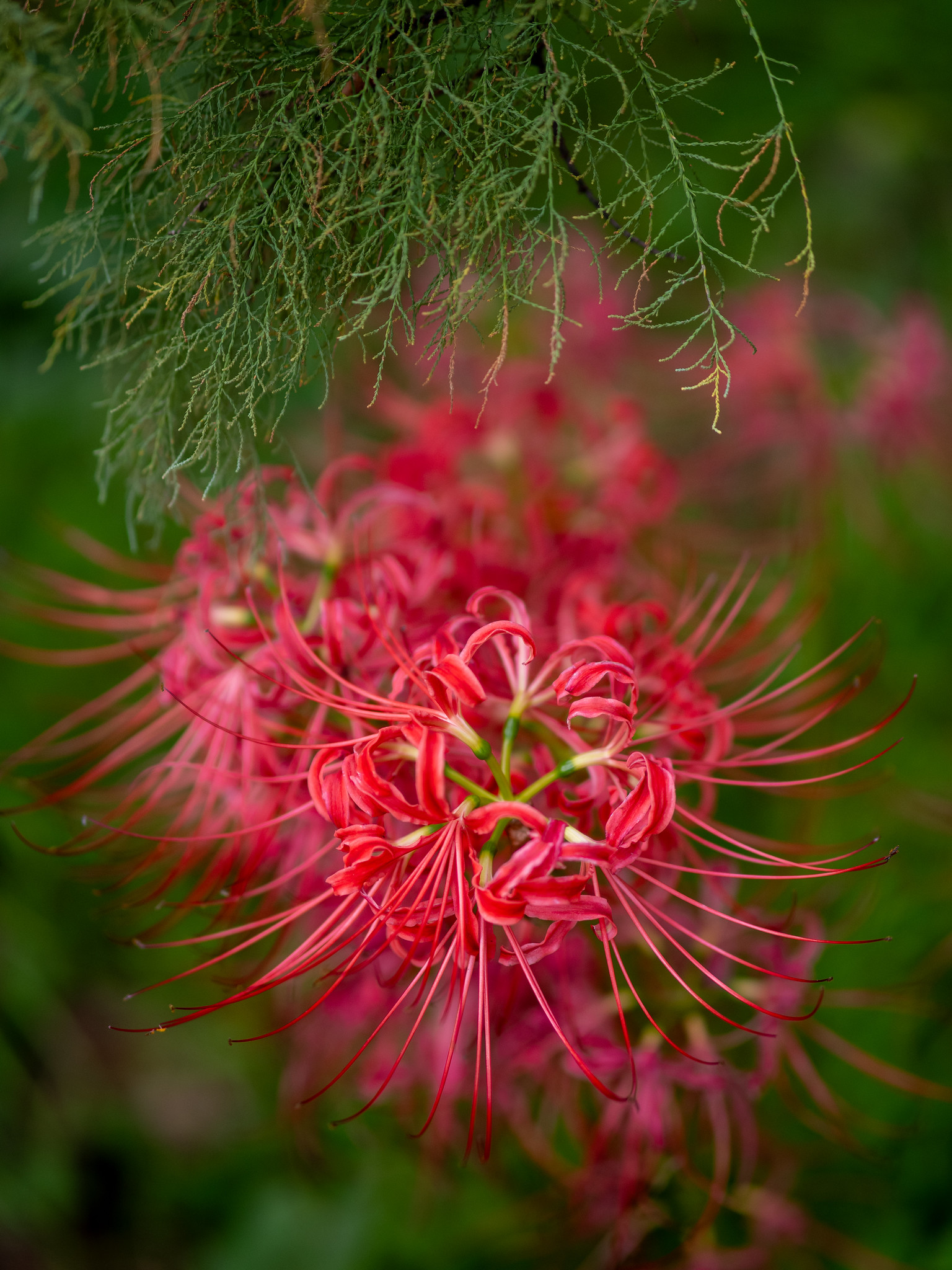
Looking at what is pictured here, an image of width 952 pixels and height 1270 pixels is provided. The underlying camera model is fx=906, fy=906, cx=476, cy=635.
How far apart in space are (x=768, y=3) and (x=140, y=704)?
1.23m

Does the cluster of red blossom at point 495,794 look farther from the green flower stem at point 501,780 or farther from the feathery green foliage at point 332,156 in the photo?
the feathery green foliage at point 332,156

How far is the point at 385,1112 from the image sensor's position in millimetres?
1002

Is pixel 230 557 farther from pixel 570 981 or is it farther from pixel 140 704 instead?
pixel 570 981

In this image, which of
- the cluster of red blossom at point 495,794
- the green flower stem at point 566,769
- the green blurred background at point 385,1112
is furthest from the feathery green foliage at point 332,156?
the green blurred background at point 385,1112

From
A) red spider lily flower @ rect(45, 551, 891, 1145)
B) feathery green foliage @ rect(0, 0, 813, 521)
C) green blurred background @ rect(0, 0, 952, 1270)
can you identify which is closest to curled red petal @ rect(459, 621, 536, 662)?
red spider lily flower @ rect(45, 551, 891, 1145)

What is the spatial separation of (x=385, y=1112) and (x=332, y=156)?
0.94 metres

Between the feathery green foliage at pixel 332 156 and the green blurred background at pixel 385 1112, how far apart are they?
563 mm

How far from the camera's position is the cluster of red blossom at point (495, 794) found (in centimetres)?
52

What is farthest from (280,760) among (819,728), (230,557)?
(819,728)

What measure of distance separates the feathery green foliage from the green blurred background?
56 cm

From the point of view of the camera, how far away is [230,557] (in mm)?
679

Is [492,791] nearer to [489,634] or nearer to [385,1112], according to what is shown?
[489,634]

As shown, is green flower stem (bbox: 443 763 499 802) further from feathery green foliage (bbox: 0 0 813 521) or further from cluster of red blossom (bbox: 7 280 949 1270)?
feathery green foliage (bbox: 0 0 813 521)

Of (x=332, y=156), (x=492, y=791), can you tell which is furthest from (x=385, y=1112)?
(x=332, y=156)
